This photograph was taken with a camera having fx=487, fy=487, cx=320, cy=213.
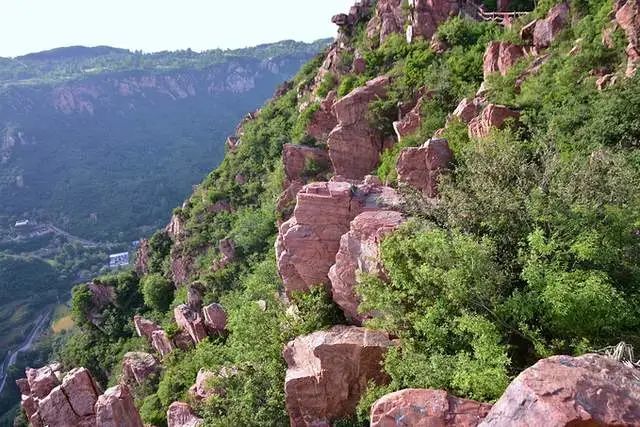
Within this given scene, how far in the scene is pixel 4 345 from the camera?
9269 cm

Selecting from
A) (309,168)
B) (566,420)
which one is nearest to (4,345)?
(309,168)

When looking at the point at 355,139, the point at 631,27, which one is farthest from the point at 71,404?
the point at 631,27

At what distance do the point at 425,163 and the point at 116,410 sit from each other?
17591 millimetres

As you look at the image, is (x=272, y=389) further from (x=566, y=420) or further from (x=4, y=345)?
(x=4, y=345)

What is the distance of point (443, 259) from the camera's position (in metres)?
13.2

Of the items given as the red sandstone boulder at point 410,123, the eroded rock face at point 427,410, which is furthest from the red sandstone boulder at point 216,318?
the eroded rock face at point 427,410

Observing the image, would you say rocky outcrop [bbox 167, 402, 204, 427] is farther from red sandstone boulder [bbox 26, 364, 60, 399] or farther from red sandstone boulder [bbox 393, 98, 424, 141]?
red sandstone boulder [bbox 393, 98, 424, 141]

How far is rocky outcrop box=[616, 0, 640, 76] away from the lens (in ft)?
78.6

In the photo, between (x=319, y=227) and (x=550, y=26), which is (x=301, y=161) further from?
(x=319, y=227)

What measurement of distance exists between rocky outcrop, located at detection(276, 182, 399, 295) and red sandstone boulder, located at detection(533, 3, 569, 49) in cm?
1750

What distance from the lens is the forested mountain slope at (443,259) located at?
1125 centimetres

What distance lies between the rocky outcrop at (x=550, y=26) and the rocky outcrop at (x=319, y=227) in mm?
17487

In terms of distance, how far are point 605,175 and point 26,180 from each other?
654ft

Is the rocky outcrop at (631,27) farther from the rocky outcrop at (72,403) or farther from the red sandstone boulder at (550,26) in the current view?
the rocky outcrop at (72,403)
